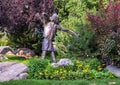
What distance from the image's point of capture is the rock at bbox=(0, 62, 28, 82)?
9078 millimetres

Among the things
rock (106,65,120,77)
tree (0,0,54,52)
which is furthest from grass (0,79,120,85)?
tree (0,0,54,52)

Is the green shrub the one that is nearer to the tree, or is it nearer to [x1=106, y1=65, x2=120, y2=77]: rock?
[x1=106, y1=65, x2=120, y2=77]: rock

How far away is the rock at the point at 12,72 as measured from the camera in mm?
9078

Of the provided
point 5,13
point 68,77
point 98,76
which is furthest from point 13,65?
point 5,13

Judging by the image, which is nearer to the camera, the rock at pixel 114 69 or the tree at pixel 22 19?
the rock at pixel 114 69

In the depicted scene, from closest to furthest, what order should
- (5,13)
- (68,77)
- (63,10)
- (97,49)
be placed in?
(68,77) → (97,49) → (5,13) → (63,10)

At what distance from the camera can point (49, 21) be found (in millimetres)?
12078

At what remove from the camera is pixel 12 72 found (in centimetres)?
934

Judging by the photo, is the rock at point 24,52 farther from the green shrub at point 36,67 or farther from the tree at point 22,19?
the green shrub at point 36,67

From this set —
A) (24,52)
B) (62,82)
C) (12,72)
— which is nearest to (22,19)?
(24,52)

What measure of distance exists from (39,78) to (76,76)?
98 centimetres

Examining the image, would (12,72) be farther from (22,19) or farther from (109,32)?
(22,19)

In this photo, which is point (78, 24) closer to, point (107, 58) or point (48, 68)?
point (107, 58)

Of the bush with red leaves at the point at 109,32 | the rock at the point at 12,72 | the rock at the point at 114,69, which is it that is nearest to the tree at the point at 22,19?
the rock at the point at 12,72
